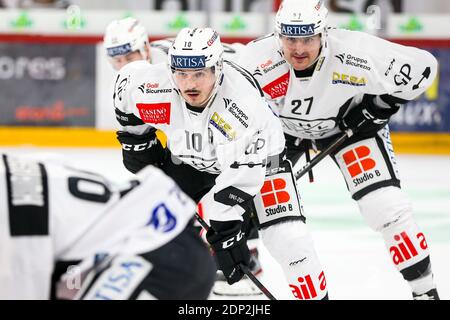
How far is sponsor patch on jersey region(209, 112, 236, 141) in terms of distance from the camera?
10.5 ft

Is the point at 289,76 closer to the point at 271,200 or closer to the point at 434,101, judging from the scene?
the point at 271,200

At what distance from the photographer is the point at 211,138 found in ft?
10.9

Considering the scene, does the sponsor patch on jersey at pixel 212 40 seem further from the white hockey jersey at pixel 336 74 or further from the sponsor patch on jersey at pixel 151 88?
the white hockey jersey at pixel 336 74

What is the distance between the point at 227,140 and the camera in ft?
10.5

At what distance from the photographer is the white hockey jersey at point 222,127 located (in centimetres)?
315

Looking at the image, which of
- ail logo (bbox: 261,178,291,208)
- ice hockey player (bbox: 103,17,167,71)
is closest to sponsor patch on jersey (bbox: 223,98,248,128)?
ail logo (bbox: 261,178,291,208)

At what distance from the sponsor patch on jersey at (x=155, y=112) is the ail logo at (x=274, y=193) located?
42 centimetres

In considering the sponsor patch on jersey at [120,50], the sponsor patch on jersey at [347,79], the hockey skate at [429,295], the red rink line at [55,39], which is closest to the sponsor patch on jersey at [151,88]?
the sponsor patch on jersey at [347,79]

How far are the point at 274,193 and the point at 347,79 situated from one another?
1.79ft

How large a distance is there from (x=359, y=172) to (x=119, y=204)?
2.10 m

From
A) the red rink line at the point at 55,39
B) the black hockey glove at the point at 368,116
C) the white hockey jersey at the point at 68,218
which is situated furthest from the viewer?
the red rink line at the point at 55,39

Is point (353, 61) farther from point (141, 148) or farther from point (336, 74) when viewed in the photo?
point (141, 148)

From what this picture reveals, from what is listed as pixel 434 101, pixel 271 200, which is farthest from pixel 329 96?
pixel 434 101

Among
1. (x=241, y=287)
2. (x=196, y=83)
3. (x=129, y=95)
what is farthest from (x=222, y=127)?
(x=241, y=287)
